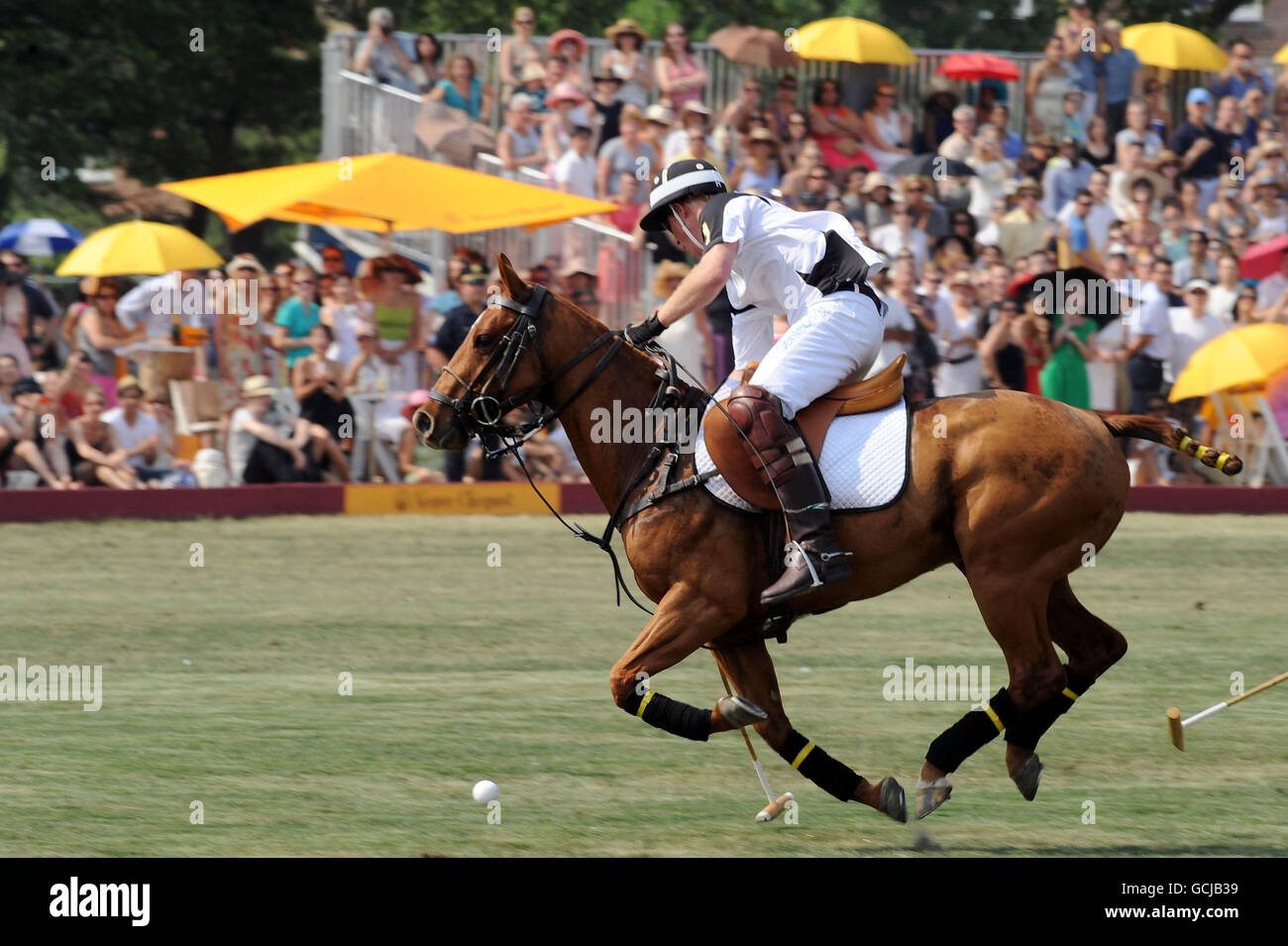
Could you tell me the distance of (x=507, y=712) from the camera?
9867mm

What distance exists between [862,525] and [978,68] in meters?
15.6

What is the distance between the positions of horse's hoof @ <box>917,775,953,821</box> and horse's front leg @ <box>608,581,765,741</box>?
700 millimetres

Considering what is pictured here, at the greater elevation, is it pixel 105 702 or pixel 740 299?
pixel 740 299

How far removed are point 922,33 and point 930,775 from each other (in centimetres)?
3233

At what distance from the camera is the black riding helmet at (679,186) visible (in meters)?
7.70

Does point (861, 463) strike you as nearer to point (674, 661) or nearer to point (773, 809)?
point (674, 661)

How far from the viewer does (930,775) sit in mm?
7496

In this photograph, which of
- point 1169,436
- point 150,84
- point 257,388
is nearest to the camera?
point 1169,436

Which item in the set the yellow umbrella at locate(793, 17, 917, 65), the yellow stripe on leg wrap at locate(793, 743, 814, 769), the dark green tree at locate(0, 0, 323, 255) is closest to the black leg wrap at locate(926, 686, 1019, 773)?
the yellow stripe on leg wrap at locate(793, 743, 814, 769)

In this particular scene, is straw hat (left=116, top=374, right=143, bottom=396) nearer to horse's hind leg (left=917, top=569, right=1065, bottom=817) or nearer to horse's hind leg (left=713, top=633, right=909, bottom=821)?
horse's hind leg (left=713, top=633, right=909, bottom=821)

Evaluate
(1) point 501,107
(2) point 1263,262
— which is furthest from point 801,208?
(2) point 1263,262

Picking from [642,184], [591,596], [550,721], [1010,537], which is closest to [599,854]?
[1010,537]

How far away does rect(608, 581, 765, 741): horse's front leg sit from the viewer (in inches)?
285
